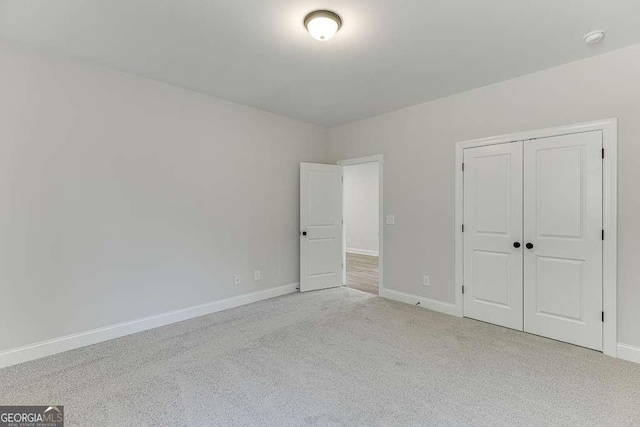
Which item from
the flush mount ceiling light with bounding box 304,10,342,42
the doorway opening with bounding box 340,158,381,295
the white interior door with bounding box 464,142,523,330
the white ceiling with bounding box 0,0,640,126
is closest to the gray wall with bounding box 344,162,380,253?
the doorway opening with bounding box 340,158,381,295

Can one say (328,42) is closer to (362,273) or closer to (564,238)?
(564,238)

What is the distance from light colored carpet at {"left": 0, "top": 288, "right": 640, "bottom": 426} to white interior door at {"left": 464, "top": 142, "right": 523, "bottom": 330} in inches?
9.8

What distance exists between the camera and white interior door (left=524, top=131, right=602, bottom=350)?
2.73 m

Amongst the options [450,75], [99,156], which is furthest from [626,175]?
[99,156]

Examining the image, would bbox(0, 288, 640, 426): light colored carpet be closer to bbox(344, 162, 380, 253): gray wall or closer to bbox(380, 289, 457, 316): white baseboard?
bbox(380, 289, 457, 316): white baseboard

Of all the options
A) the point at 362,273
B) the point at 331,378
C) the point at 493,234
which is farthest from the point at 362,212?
the point at 331,378

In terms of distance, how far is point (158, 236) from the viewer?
329cm

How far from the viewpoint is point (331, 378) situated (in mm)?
2271

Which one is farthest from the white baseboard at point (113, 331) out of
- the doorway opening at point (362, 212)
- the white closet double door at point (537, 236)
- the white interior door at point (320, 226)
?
the doorway opening at point (362, 212)

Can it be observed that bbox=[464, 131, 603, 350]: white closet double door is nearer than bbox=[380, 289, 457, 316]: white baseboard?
Yes

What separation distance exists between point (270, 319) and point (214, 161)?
6.68ft

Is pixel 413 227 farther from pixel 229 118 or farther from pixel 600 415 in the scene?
pixel 229 118

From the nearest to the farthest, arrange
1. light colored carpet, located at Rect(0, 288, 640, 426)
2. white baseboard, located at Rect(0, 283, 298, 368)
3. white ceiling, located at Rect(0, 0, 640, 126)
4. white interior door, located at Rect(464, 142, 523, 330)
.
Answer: light colored carpet, located at Rect(0, 288, 640, 426), white ceiling, located at Rect(0, 0, 640, 126), white baseboard, located at Rect(0, 283, 298, 368), white interior door, located at Rect(464, 142, 523, 330)

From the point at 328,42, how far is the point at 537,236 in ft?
9.03
